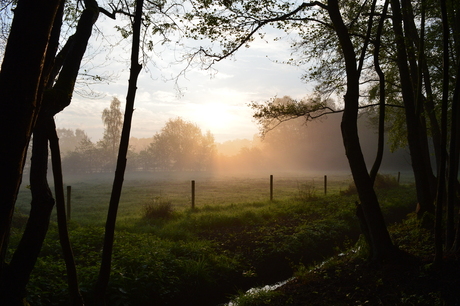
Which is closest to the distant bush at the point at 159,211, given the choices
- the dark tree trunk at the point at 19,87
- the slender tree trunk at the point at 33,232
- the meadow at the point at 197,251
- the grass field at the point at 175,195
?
the meadow at the point at 197,251

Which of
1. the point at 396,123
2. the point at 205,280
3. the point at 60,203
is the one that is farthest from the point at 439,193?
the point at 396,123

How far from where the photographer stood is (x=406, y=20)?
955 centimetres

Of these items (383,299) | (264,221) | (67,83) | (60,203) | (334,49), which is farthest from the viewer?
(264,221)

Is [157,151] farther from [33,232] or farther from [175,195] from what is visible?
[33,232]

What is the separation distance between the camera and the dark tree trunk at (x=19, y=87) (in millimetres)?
1934

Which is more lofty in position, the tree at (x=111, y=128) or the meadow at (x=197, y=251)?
the tree at (x=111, y=128)

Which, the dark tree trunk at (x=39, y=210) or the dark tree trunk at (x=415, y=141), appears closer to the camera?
the dark tree trunk at (x=39, y=210)

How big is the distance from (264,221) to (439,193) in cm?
704

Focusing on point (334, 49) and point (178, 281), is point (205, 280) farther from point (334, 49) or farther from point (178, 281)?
point (334, 49)

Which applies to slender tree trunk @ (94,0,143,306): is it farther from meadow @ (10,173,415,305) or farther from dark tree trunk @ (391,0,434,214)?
dark tree trunk @ (391,0,434,214)

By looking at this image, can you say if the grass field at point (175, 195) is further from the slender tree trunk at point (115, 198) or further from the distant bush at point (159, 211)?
the slender tree trunk at point (115, 198)

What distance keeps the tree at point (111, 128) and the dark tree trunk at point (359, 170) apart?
66127 millimetres

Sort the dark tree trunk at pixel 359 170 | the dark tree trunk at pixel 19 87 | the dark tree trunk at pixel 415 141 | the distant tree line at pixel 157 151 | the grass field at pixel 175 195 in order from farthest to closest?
the distant tree line at pixel 157 151 → the grass field at pixel 175 195 → the dark tree trunk at pixel 415 141 → the dark tree trunk at pixel 359 170 → the dark tree trunk at pixel 19 87

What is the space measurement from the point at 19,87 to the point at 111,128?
70220 millimetres
